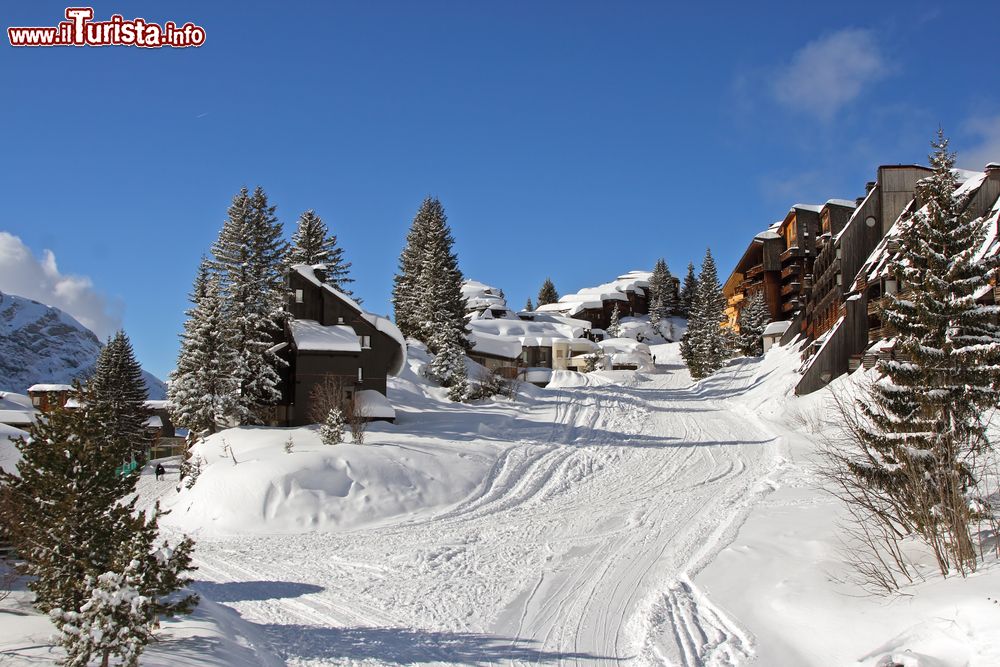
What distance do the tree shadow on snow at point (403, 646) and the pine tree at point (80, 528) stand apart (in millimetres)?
2283

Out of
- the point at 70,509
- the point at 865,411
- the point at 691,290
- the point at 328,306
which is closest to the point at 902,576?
the point at 865,411

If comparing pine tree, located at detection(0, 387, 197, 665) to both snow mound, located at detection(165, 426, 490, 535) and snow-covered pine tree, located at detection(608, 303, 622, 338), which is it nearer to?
snow mound, located at detection(165, 426, 490, 535)

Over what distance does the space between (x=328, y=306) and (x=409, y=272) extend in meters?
25.5

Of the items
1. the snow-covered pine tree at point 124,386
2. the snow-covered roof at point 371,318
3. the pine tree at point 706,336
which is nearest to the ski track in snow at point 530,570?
the snow-covered roof at point 371,318

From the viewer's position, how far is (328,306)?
37156mm

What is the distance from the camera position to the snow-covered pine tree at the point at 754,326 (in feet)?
208

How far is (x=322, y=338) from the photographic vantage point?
110 feet

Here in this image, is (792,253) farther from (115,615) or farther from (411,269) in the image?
(115,615)

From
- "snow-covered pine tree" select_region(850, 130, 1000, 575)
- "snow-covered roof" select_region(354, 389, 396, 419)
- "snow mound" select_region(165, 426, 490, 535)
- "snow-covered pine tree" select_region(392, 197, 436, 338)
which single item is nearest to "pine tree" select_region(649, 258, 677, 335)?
"snow-covered pine tree" select_region(392, 197, 436, 338)

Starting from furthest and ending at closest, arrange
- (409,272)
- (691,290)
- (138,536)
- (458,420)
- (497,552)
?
(691,290) < (409,272) < (458,420) < (497,552) < (138,536)

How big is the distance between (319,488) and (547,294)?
10642 centimetres

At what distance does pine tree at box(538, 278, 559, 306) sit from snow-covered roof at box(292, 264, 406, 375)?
87244mm

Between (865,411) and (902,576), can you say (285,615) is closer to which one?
(902,576)

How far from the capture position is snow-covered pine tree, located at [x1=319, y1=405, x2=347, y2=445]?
26234 mm
